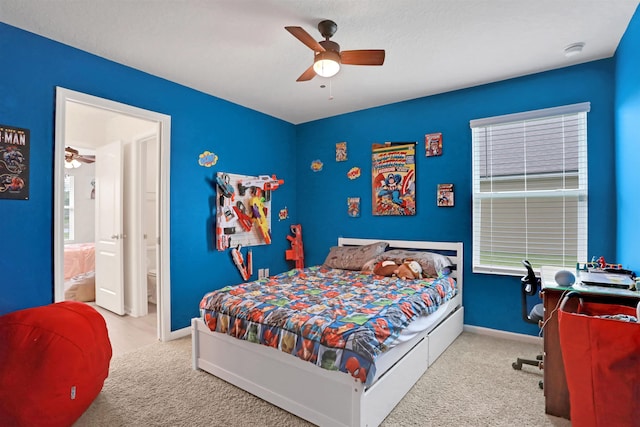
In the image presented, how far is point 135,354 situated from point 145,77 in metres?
2.62

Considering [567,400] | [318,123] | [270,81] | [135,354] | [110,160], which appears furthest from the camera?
Answer: [318,123]

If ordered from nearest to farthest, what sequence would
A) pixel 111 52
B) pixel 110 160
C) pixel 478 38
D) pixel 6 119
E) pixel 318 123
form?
pixel 6 119 → pixel 478 38 → pixel 111 52 → pixel 110 160 → pixel 318 123

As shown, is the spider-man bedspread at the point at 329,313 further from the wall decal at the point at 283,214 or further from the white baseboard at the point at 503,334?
the wall decal at the point at 283,214

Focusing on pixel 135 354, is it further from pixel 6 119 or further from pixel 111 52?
pixel 111 52

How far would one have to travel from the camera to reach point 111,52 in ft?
9.03

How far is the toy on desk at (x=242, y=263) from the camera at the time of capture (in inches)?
157

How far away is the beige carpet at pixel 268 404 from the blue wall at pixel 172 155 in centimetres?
87

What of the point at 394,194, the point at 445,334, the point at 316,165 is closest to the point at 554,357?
the point at 445,334

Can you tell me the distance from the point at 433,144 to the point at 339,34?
5.91ft

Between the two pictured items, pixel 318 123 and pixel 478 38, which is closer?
pixel 478 38

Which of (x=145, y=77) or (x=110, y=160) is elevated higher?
(x=145, y=77)

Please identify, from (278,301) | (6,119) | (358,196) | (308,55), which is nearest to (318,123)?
(358,196)

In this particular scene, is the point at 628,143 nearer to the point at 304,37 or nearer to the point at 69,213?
the point at 304,37

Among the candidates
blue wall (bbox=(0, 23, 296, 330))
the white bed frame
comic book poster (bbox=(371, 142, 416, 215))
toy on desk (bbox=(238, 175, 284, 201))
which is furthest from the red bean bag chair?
comic book poster (bbox=(371, 142, 416, 215))
